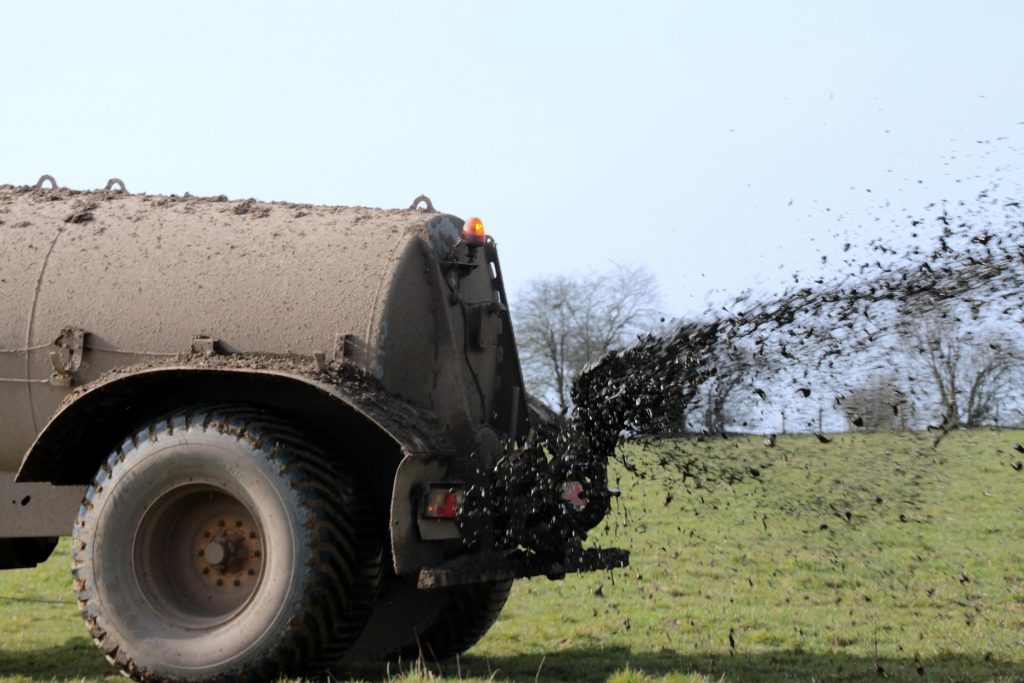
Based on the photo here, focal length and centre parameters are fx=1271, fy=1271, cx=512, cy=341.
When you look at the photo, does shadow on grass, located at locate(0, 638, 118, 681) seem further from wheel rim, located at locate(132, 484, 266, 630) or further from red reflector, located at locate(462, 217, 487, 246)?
red reflector, located at locate(462, 217, 487, 246)

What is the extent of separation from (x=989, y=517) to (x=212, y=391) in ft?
36.7

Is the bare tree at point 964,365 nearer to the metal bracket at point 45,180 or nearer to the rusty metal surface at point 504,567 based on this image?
the rusty metal surface at point 504,567

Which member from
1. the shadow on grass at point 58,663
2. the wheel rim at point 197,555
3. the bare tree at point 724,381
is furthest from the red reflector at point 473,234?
the shadow on grass at point 58,663

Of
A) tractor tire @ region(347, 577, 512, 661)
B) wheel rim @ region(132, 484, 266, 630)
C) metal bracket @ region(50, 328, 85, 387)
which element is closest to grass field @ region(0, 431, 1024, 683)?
tractor tire @ region(347, 577, 512, 661)

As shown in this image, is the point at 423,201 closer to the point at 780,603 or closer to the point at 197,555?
the point at 197,555

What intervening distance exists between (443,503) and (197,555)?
1.19m

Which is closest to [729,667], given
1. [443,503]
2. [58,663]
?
[443,503]

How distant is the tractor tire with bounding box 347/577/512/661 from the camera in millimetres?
6891

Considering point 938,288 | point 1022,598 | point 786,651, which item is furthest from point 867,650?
point 1022,598

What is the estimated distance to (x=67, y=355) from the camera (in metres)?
6.07

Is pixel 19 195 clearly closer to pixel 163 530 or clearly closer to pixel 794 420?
pixel 163 530

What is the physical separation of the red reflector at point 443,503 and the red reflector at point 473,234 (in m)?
1.36

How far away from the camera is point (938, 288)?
6.58 m

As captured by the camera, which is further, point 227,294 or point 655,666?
point 655,666
